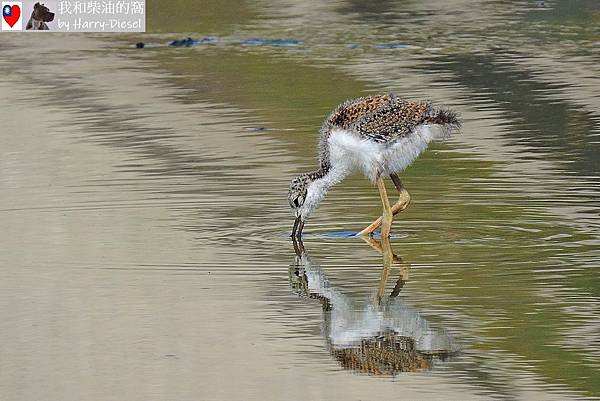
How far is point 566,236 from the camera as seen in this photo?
10.9m

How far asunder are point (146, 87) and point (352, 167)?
25.0ft

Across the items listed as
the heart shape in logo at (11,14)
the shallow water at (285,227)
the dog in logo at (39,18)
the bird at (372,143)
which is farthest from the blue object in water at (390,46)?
the bird at (372,143)

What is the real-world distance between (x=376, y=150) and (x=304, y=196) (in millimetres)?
583

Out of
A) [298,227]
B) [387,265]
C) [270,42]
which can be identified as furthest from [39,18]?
[387,265]

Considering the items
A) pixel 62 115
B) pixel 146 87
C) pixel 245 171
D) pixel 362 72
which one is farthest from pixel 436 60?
pixel 245 171

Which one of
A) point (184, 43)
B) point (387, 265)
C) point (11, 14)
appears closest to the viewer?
point (387, 265)

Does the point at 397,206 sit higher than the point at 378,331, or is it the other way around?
the point at 378,331

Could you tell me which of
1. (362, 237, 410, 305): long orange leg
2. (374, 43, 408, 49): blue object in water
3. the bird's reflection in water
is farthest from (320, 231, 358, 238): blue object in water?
(374, 43, 408, 49): blue object in water

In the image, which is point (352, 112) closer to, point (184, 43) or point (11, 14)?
point (184, 43)

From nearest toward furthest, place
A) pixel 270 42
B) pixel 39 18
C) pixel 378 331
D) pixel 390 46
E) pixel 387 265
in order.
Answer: pixel 378 331 → pixel 387 265 → pixel 390 46 → pixel 270 42 → pixel 39 18

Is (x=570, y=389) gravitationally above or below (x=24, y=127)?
above

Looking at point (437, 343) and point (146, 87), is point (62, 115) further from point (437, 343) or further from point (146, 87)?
point (437, 343)

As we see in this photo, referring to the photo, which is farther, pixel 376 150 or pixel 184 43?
pixel 184 43

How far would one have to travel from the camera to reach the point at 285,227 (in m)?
11.5
